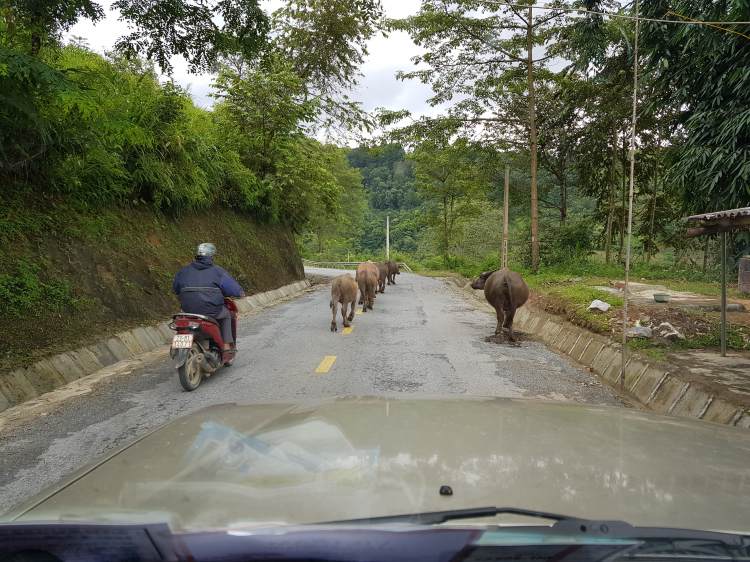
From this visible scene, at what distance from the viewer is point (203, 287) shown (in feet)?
20.8

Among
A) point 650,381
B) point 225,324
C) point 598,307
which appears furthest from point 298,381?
point 598,307

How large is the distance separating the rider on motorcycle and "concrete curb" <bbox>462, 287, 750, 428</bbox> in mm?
5169

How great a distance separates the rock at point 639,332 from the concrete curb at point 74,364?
7.76 metres

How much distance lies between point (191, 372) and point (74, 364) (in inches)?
73.3

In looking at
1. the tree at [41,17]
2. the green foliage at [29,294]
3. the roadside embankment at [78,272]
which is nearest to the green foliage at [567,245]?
the roadside embankment at [78,272]

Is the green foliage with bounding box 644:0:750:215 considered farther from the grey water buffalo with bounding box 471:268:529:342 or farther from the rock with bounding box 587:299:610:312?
the grey water buffalo with bounding box 471:268:529:342

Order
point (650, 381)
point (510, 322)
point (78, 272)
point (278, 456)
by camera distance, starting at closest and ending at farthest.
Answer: point (278, 456) < point (650, 381) < point (78, 272) < point (510, 322)

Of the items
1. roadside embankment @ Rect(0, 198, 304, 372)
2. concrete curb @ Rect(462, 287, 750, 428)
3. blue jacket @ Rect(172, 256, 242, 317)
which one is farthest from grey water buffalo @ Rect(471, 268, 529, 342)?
blue jacket @ Rect(172, 256, 242, 317)

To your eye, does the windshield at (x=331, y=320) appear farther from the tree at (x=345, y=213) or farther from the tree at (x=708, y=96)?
the tree at (x=345, y=213)

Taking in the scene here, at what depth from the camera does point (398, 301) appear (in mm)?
15305

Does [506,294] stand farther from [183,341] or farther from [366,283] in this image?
[183,341]

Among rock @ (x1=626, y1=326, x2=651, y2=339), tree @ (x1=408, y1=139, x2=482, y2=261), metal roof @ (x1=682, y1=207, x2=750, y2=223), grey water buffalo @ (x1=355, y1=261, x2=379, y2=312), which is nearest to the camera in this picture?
metal roof @ (x1=682, y1=207, x2=750, y2=223)

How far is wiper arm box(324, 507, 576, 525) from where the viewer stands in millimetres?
1165

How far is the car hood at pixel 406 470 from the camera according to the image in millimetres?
1257
